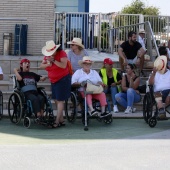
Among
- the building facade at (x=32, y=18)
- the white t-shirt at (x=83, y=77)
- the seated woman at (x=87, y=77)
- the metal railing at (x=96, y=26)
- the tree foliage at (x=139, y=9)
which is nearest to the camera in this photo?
the seated woman at (x=87, y=77)

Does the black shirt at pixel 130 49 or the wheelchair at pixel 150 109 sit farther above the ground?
the black shirt at pixel 130 49

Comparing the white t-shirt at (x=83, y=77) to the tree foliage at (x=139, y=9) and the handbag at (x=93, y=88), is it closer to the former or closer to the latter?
the handbag at (x=93, y=88)

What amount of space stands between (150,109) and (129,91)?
1.41 meters

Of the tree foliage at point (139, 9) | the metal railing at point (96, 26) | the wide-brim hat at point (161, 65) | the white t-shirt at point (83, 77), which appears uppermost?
the tree foliage at point (139, 9)

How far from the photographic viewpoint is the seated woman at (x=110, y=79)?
1361 cm

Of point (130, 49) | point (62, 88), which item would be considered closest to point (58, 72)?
point (62, 88)

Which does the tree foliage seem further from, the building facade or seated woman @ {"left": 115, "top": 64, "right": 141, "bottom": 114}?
seated woman @ {"left": 115, "top": 64, "right": 141, "bottom": 114}

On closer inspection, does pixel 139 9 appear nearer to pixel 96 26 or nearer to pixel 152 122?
pixel 96 26

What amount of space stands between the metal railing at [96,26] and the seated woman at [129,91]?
5.18m

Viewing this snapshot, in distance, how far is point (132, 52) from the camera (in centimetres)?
1522
